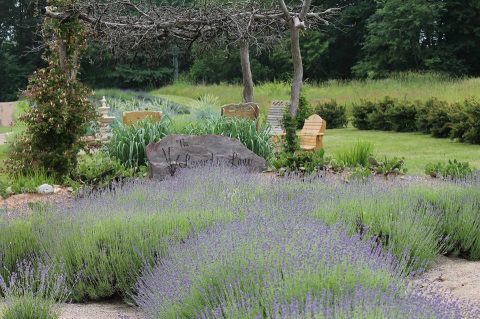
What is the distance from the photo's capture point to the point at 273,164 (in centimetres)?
837

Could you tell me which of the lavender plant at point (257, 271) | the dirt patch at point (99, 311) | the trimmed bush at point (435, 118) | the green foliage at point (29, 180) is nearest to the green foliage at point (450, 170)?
the lavender plant at point (257, 271)

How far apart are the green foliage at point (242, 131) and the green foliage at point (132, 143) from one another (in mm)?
592

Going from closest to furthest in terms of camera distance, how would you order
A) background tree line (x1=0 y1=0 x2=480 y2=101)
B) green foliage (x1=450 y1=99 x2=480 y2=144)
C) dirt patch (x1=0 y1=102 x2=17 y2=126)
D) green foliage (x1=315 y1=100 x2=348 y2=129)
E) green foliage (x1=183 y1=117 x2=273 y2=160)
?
green foliage (x1=183 y1=117 x2=273 y2=160), green foliage (x1=450 y1=99 x2=480 y2=144), green foliage (x1=315 y1=100 x2=348 y2=129), dirt patch (x1=0 y1=102 x2=17 y2=126), background tree line (x1=0 y1=0 x2=480 y2=101)

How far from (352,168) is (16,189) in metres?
3.91

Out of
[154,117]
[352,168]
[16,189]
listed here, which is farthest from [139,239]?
[154,117]

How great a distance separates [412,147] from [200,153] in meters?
6.08

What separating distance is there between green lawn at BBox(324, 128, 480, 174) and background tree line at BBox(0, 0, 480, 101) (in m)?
13.9

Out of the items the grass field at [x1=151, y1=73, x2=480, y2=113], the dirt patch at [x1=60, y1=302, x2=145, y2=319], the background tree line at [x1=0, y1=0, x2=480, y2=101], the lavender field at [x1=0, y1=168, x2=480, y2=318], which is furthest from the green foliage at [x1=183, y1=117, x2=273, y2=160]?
the background tree line at [x1=0, y1=0, x2=480, y2=101]

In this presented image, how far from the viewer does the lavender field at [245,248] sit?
270 cm

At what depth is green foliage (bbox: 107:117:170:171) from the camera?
9.57 meters

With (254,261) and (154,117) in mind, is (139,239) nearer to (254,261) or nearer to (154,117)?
(254,261)

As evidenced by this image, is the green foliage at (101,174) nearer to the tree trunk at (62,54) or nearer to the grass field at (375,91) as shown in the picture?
the tree trunk at (62,54)

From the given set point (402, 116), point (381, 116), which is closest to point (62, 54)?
point (402, 116)

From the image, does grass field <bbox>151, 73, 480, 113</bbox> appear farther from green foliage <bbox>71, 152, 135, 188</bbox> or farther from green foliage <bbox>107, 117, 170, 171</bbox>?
green foliage <bbox>71, 152, 135, 188</bbox>
